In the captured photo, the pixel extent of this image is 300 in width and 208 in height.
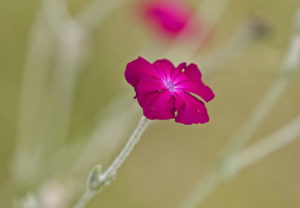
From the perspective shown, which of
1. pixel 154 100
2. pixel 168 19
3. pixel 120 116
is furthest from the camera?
pixel 168 19

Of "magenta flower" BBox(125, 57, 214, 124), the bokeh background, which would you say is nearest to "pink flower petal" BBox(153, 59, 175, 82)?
"magenta flower" BBox(125, 57, 214, 124)

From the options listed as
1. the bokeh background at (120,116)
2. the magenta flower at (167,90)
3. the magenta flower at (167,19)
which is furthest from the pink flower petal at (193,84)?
the magenta flower at (167,19)

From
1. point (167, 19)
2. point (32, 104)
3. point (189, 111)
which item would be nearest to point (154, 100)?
point (189, 111)

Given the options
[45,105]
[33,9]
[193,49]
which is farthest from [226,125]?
[33,9]

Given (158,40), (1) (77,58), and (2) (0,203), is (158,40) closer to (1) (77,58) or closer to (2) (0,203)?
(1) (77,58)

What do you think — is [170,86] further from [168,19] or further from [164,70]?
[168,19]
